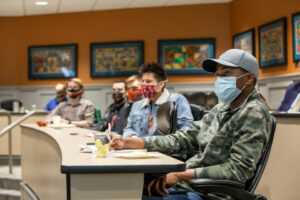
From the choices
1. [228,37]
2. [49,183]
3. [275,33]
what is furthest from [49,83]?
[49,183]

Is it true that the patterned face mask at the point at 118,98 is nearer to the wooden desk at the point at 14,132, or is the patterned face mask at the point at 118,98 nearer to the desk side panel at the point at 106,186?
the wooden desk at the point at 14,132

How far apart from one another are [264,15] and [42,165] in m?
5.05

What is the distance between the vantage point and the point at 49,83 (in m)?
9.91

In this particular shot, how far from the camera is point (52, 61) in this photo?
32.4 feet

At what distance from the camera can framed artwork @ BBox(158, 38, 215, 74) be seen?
910cm

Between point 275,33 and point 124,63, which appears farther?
point 124,63

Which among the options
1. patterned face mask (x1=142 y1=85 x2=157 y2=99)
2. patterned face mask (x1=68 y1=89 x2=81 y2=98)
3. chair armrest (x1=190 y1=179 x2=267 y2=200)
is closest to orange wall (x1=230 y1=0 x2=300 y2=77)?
patterned face mask (x1=68 y1=89 x2=81 y2=98)

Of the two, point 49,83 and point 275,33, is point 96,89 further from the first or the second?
point 275,33

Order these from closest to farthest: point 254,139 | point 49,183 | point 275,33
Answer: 1. point 254,139
2. point 49,183
3. point 275,33

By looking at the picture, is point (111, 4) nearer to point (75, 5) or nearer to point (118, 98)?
point (75, 5)

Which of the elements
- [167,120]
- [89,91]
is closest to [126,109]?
[167,120]

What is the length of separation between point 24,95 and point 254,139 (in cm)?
855

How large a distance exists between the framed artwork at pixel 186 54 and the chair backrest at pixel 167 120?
19.1ft

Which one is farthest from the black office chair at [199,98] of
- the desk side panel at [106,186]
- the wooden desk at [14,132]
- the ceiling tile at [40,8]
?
the desk side panel at [106,186]
